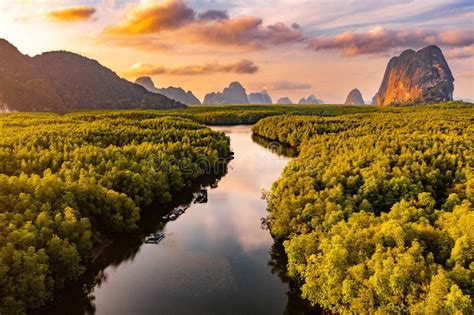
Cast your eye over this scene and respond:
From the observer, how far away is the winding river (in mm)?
32781

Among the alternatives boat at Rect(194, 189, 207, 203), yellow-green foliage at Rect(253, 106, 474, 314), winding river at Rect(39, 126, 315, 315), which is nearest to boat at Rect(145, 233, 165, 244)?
winding river at Rect(39, 126, 315, 315)

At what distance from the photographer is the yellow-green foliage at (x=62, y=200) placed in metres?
28.7

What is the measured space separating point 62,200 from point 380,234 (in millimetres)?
31685

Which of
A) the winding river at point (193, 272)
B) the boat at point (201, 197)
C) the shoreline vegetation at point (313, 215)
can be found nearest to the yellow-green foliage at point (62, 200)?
the shoreline vegetation at point (313, 215)

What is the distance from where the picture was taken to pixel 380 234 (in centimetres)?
2894

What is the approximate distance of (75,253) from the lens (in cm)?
3316

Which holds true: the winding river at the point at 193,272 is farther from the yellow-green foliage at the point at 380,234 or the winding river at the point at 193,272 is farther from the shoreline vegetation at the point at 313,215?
the yellow-green foliage at the point at 380,234

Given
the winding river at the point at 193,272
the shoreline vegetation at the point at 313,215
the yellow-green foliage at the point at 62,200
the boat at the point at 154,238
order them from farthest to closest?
the boat at the point at 154,238
the winding river at the point at 193,272
the yellow-green foliage at the point at 62,200
the shoreline vegetation at the point at 313,215

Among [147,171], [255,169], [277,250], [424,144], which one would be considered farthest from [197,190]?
[424,144]

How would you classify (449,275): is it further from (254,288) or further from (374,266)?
(254,288)

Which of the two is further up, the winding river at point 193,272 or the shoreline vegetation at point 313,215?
the shoreline vegetation at point 313,215

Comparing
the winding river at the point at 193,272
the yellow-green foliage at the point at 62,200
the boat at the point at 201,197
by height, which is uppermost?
the yellow-green foliage at the point at 62,200

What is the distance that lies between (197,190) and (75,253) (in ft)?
123

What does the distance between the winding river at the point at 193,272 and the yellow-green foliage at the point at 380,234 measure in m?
3.51
